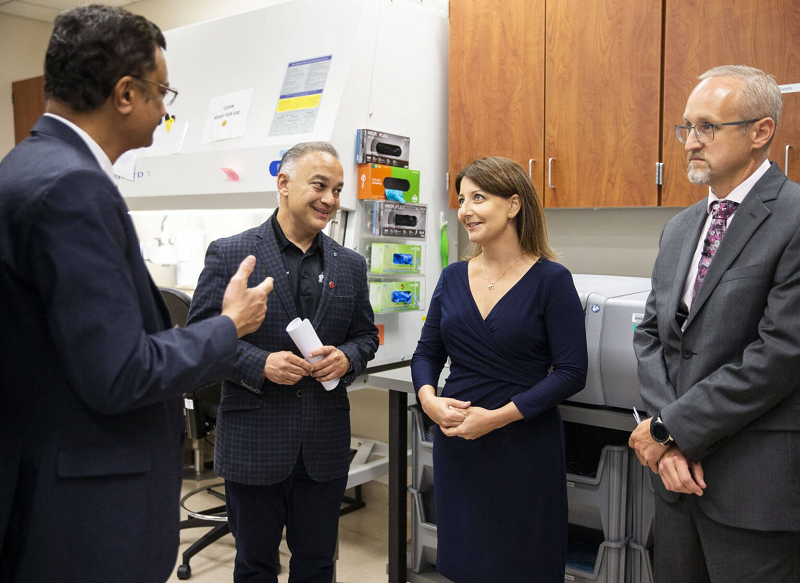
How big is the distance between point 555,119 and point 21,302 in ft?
6.81

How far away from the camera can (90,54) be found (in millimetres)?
1062

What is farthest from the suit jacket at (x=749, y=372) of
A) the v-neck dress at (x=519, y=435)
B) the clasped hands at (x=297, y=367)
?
the clasped hands at (x=297, y=367)

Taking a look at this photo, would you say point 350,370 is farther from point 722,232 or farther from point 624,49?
point 624,49

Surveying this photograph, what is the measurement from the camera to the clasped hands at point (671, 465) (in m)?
1.42

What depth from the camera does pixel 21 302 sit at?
1.02 metres

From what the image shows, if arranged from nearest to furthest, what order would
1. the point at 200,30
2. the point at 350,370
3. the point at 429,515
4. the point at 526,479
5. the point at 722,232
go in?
the point at 722,232 → the point at 526,479 → the point at 350,370 → the point at 429,515 → the point at 200,30

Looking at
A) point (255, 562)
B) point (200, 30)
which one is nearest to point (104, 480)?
point (255, 562)

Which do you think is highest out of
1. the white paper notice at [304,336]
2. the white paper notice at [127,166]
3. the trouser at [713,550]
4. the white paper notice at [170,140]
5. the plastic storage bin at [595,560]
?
the white paper notice at [170,140]

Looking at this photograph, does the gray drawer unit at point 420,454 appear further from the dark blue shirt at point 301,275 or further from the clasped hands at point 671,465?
the clasped hands at point 671,465

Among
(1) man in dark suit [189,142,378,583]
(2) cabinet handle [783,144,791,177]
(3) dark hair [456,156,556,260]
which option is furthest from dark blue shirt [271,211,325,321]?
(2) cabinet handle [783,144,791,177]

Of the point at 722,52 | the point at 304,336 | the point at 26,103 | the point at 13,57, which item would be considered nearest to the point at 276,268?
the point at 304,336

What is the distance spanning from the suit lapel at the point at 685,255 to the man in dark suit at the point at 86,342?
960 millimetres

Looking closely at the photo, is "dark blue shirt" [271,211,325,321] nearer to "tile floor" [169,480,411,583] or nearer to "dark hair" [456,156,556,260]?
"dark hair" [456,156,556,260]

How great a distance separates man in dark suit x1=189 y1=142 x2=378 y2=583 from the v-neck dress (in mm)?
335
